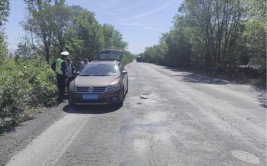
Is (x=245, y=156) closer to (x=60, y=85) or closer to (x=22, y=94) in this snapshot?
(x=22, y=94)

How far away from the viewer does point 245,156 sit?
6.07 metres

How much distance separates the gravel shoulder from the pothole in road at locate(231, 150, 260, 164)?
13.2 ft

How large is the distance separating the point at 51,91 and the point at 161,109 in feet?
13.3

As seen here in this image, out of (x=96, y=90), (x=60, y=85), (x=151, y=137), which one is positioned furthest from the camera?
(x=60, y=85)

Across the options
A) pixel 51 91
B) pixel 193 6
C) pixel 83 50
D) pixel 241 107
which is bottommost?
pixel 241 107

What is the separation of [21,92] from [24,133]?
156cm

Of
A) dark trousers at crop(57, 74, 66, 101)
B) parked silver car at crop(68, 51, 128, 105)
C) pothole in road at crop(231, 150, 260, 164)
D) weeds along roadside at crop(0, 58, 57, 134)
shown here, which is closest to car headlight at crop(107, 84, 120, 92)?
parked silver car at crop(68, 51, 128, 105)

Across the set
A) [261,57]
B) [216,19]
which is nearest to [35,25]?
[216,19]

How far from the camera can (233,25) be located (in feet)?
111

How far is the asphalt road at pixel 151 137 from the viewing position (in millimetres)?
5812

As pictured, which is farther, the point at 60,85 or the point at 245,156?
the point at 60,85

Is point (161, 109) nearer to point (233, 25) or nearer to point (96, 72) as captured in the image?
point (96, 72)

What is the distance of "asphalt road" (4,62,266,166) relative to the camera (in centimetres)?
581

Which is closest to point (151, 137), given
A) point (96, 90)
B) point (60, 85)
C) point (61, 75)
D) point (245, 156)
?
point (245, 156)
